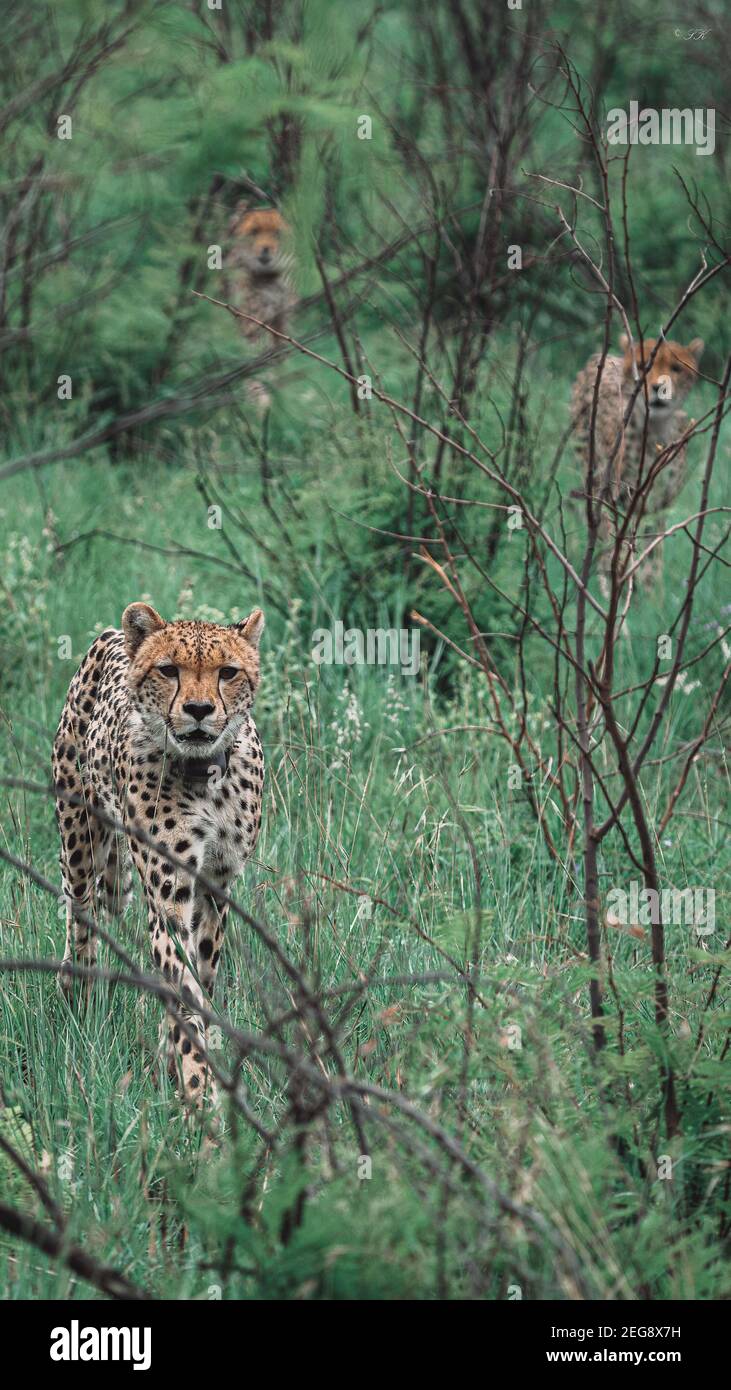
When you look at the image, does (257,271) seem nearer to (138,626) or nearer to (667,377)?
(667,377)

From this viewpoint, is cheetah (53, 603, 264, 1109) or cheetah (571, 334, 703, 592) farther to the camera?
cheetah (571, 334, 703, 592)

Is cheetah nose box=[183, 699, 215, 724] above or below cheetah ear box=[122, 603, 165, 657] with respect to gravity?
below

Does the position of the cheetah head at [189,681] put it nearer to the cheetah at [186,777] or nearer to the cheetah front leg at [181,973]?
the cheetah at [186,777]

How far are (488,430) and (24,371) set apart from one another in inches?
147

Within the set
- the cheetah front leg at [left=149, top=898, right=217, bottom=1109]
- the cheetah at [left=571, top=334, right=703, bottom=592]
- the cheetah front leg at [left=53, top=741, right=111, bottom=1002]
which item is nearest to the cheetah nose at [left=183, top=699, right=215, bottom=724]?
the cheetah front leg at [left=149, top=898, right=217, bottom=1109]

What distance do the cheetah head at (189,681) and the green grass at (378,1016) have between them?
1.04 ft

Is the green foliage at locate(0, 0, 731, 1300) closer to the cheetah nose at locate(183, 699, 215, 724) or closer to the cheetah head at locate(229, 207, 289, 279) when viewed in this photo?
the cheetah nose at locate(183, 699, 215, 724)

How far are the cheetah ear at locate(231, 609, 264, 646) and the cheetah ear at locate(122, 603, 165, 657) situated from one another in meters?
0.19

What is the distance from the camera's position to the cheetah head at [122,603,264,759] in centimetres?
370

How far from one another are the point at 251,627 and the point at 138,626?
28 cm

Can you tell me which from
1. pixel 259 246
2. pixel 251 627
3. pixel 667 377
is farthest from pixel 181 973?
pixel 259 246

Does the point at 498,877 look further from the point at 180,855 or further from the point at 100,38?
the point at 100,38

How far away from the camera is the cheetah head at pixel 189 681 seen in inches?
146
